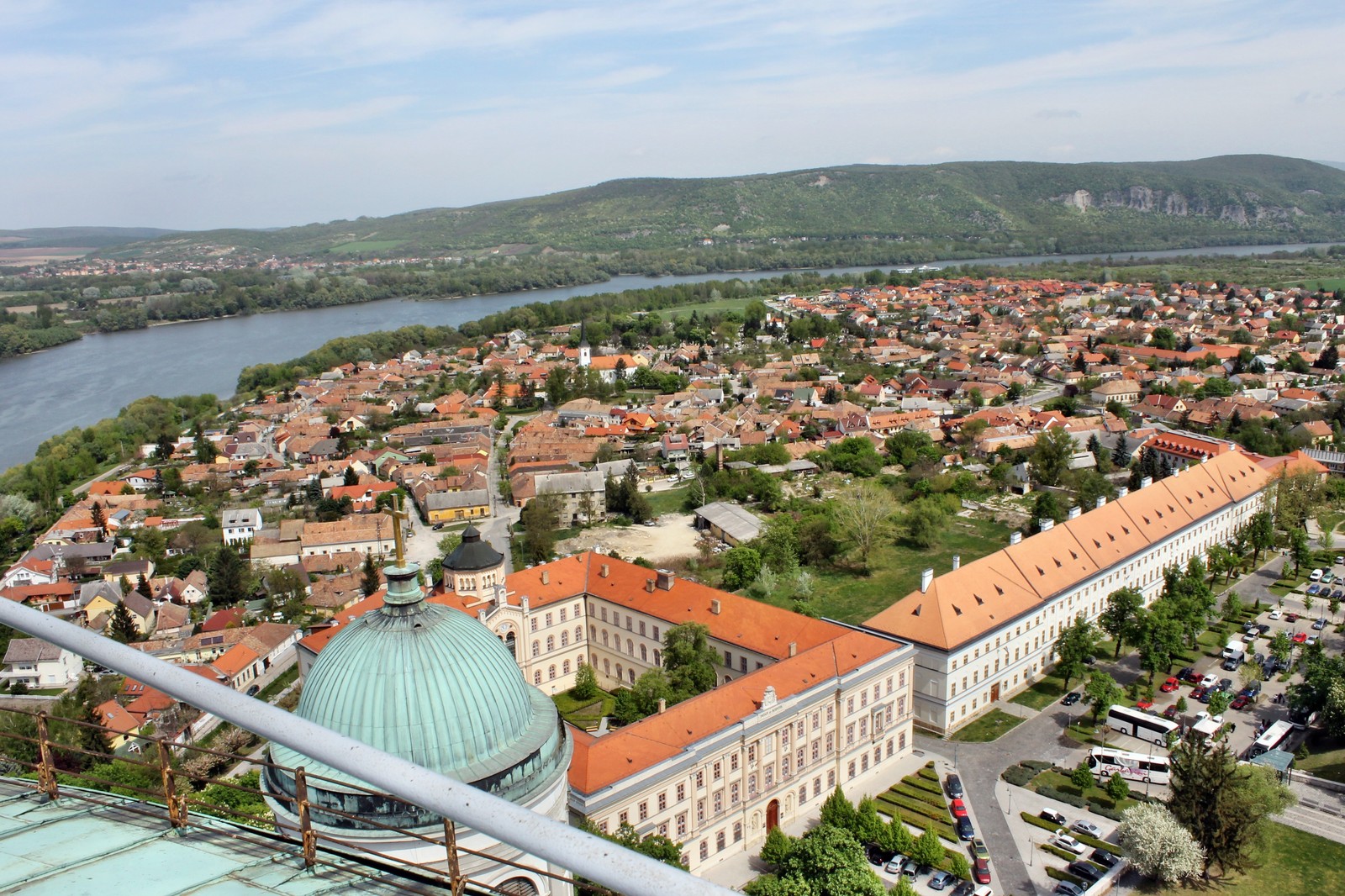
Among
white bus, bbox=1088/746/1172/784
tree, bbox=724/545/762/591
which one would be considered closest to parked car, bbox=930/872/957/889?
white bus, bbox=1088/746/1172/784

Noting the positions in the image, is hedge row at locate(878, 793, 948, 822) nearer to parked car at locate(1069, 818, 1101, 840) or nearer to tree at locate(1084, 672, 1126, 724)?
parked car at locate(1069, 818, 1101, 840)

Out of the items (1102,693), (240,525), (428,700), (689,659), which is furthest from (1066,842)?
(240,525)

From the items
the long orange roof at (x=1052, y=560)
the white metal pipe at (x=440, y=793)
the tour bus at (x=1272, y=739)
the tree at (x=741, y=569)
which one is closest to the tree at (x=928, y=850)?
the long orange roof at (x=1052, y=560)

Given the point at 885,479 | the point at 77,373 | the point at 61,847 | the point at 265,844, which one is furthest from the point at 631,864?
the point at 77,373

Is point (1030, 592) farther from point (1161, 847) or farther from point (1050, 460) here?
point (1050, 460)

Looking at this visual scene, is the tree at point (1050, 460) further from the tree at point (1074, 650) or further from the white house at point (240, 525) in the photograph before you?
the white house at point (240, 525)

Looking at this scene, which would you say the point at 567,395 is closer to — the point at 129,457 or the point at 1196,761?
the point at 129,457
